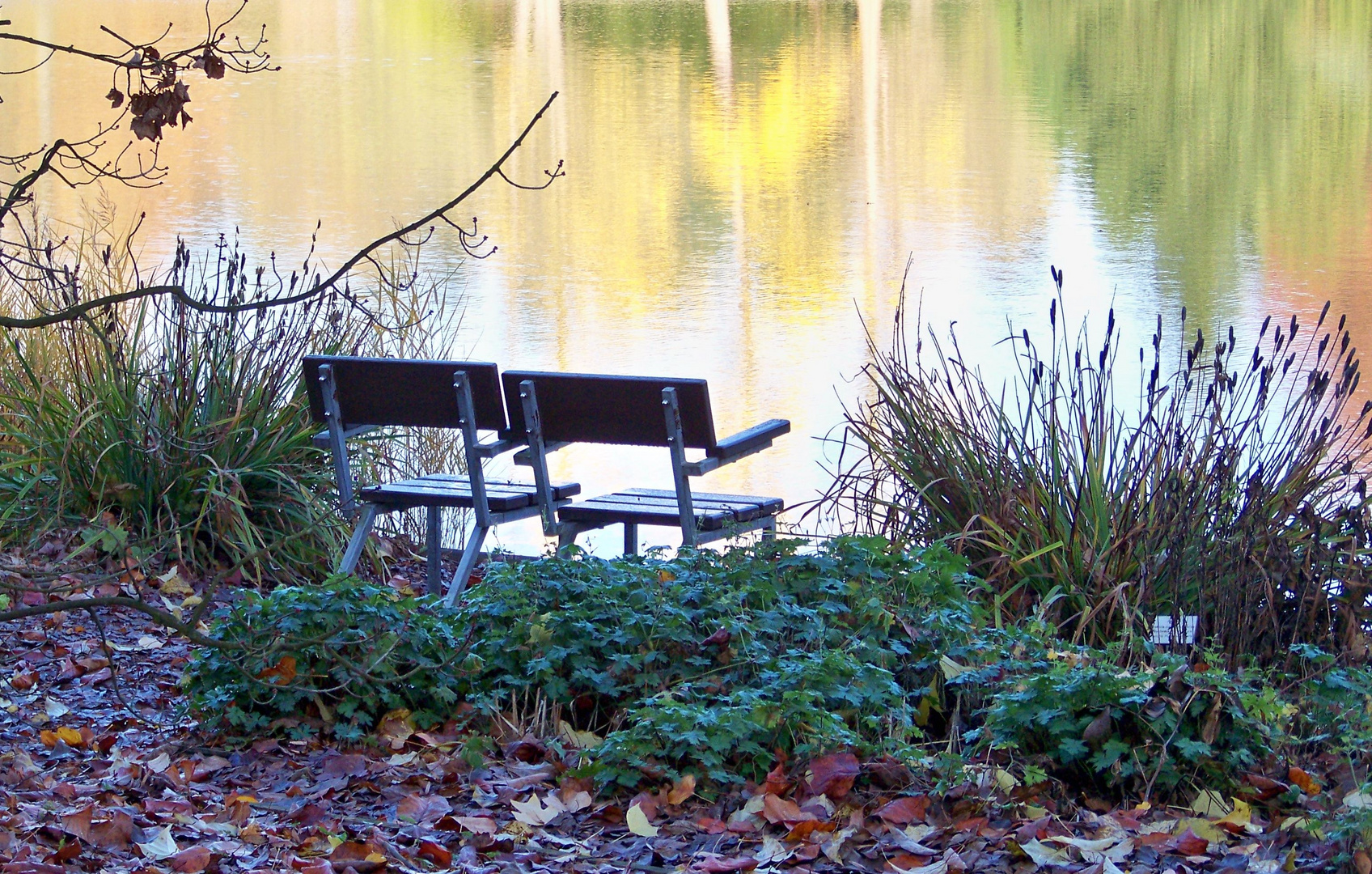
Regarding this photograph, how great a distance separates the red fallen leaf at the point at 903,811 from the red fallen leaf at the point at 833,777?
9 cm

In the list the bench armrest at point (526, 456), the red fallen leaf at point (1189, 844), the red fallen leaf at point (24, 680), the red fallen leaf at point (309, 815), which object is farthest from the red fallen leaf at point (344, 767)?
the red fallen leaf at point (1189, 844)

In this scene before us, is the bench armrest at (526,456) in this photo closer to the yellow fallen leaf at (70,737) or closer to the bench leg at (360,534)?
the bench leg at (360,534)

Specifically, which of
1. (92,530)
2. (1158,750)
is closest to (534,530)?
(92,530)

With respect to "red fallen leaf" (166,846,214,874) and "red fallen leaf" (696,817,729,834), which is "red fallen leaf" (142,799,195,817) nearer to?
"red fallen leaf" (166,846,214,874)

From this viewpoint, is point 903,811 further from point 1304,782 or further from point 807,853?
point 1304,782

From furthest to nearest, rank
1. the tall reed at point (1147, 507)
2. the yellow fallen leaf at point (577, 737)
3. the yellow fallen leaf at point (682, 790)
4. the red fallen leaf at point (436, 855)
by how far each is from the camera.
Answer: the tall reed at point (1147, 507) → the yellow fallen leaf at point (577, 737) → the yellow fallen leaf at point (682, 790) → the red fallen leaf at point (436, 855)

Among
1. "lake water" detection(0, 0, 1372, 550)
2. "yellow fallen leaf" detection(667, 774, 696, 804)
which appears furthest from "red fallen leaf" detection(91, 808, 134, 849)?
"lake water" detection(0, 0, 1372, 550)

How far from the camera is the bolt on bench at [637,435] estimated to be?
4.89 meters

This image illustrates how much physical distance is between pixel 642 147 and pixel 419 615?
16795 millimetres

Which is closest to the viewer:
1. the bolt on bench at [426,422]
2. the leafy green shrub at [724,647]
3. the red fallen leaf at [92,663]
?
the leafy green shrub at [724,647]

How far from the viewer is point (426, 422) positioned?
5.31m

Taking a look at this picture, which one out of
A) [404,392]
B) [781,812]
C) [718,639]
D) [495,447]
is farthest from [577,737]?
[404,392]

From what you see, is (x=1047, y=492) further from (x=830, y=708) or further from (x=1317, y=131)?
(x=1317, y=131)

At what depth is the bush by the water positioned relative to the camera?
3416 millimetres
